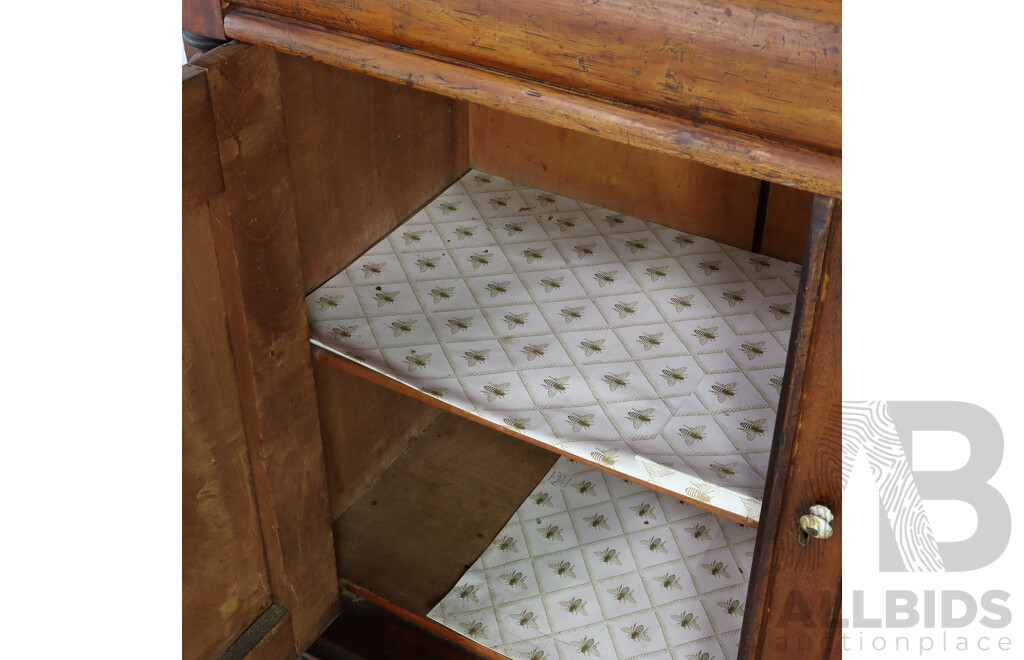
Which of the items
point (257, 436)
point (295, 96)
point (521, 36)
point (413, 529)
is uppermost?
point (521, 36)

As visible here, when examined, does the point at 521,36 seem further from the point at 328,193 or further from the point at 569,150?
the point at 569,150

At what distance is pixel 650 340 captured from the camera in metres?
1.09

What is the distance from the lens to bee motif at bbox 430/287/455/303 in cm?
117

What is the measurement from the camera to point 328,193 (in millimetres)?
1116

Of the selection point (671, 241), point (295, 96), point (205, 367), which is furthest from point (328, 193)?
point (671, 241)

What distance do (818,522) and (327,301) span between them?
65 cm

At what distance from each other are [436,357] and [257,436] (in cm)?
22

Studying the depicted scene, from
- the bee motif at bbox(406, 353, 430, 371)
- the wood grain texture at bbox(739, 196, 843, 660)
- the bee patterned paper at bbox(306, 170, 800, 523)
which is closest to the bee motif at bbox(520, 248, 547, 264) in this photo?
the bee patterned paper at bbox(306, 170, 800, 523)

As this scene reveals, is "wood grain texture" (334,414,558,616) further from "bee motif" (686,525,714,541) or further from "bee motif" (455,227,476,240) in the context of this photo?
"bee motif" (455,227,476,240)

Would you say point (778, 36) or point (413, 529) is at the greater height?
point (778, 36)

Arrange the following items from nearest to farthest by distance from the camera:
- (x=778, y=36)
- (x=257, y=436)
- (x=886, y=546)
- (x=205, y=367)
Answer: (x=778, y=36)
(x=886, y=546)
(x=205, y=367)
(x=257, y=436)

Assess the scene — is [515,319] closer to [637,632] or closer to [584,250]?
[584,250]

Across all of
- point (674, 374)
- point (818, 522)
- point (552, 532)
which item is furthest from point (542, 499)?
point (818, 522)

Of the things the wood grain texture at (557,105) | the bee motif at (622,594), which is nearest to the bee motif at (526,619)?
the bee motif at (622,594)
